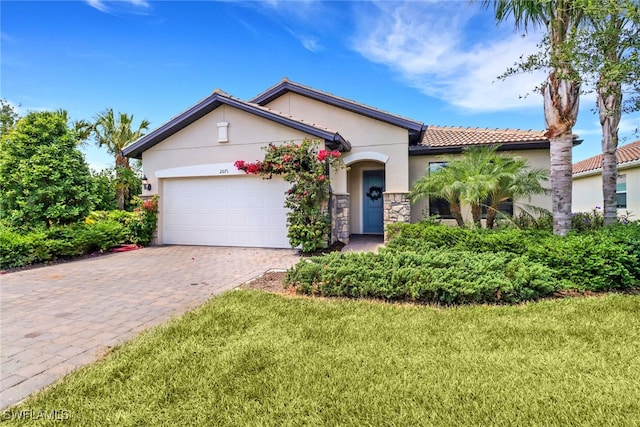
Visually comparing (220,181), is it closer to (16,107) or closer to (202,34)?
(202,34)

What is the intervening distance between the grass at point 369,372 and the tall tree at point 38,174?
771 cm

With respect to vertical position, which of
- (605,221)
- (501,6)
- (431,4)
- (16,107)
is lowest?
(605,221)

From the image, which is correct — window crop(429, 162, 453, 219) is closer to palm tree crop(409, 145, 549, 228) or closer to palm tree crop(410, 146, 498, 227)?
palm tree crop(410, 146, 498, 227)

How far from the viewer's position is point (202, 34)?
374 inches

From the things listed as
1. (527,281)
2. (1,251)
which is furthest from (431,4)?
(1,251)

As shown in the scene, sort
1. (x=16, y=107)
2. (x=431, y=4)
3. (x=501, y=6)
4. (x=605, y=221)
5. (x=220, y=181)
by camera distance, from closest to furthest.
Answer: (x=501, y=6)
(x=431, y=4)
(x=605, y=221)
(x=220, y=181)
(x=16, y=107)

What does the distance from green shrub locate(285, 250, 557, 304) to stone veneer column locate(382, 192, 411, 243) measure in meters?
4.94

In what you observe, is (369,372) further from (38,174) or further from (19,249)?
(38,174)

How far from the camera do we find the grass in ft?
8.09

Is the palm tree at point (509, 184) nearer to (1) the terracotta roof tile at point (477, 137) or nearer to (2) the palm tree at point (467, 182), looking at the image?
(2) the palm tree at point (467, 182)

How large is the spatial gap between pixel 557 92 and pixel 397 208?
18.0 feet

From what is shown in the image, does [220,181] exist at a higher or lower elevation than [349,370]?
higher

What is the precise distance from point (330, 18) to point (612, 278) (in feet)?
32.6

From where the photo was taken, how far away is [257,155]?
10859mm
